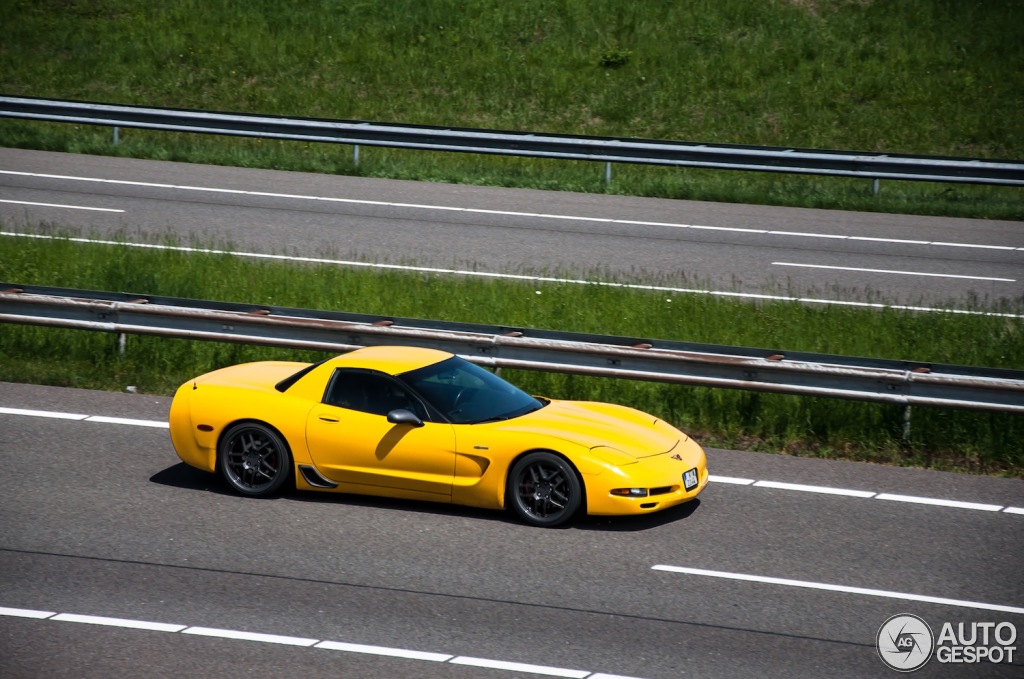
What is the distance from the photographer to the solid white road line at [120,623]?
21.6 feet

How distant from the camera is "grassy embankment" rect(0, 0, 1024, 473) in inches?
845

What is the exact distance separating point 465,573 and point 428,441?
4.38ft

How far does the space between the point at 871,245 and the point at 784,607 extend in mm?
11969

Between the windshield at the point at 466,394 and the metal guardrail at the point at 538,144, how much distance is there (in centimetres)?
1268

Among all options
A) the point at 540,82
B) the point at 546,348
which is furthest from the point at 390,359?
the point at 540,82

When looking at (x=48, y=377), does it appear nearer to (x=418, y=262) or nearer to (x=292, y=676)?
(x=418, y=262)

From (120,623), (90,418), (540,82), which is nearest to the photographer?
(120,623)

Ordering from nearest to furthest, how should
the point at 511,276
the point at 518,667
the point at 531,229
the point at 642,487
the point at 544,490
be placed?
the point at 518,667 < the point at 642,487 < the point at 544,490 < the point at 511,276 < the point at 531,229

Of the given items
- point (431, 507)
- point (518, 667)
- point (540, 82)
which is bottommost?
point (518, 667)

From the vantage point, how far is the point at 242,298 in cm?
1398

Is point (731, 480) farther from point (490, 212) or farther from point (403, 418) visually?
point (490, 212)

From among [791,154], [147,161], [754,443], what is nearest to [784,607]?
[754,443]

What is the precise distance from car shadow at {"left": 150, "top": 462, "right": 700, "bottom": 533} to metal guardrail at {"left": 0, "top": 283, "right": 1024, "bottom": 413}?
2.03 metres

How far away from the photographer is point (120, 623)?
662cm
